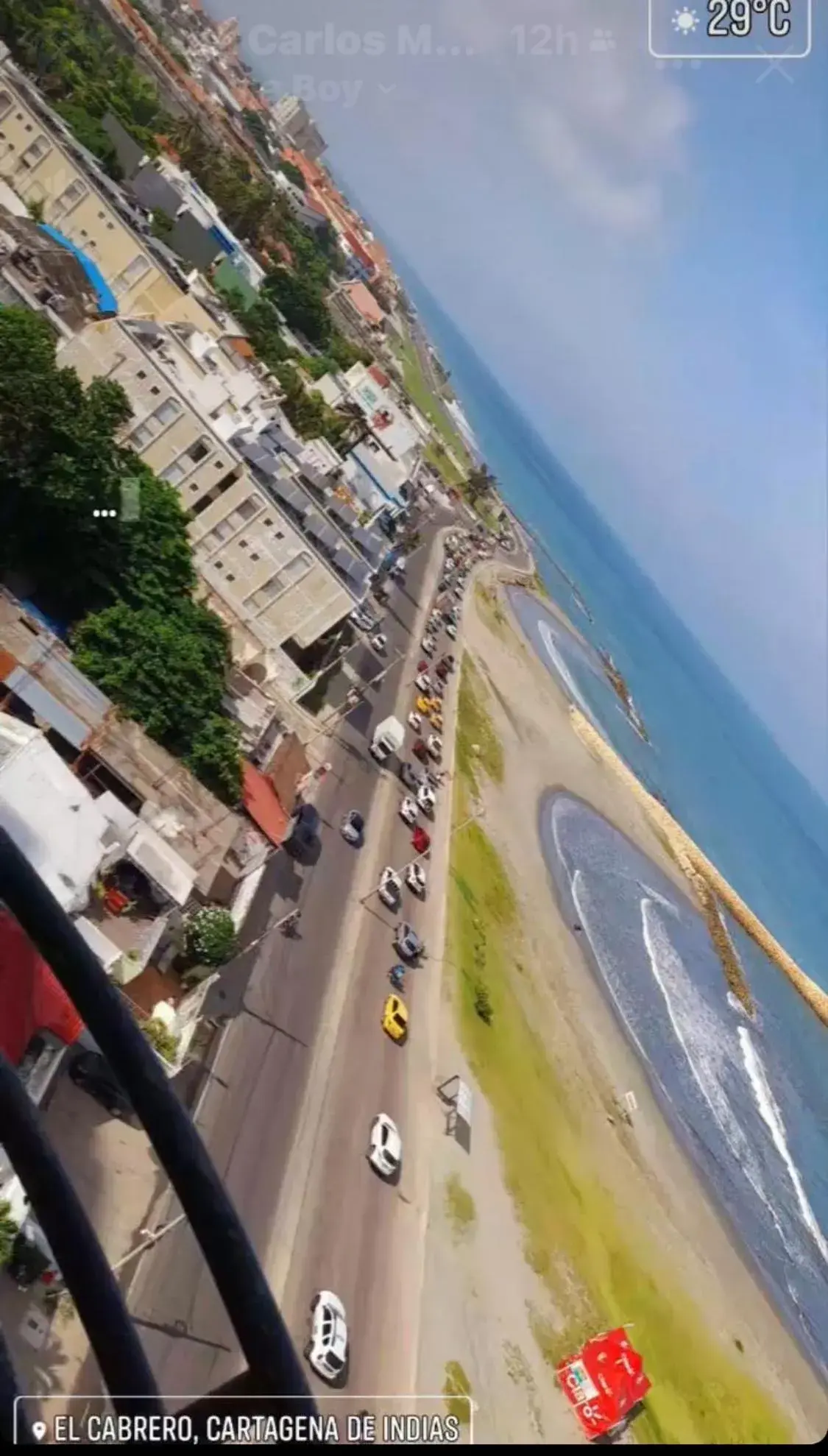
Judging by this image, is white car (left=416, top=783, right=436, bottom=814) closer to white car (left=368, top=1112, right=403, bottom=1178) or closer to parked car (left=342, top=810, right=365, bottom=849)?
parked car (left=342, top=810, right=365, bottom=849)

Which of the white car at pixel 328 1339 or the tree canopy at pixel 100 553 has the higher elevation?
the tree canopy at pixel 100 553

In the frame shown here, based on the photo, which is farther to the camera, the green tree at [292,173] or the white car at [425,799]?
the green tree at [292,173]

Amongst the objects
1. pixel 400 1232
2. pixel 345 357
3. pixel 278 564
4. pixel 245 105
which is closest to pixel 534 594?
pixel 345 357

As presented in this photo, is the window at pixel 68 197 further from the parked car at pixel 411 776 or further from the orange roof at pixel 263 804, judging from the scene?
the parked car at pixel 411 776

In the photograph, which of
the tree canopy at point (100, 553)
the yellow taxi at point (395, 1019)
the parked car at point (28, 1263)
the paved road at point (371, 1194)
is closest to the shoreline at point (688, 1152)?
the paved road at point (371, 1194)

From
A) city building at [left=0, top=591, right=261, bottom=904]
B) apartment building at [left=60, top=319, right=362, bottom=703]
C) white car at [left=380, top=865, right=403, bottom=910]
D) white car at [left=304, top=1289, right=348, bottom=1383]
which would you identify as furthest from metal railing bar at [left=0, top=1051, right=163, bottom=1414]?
apartment building at [left=60, top=319, right=362, bottom=703]

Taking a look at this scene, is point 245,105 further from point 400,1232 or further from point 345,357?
point 400,1232
